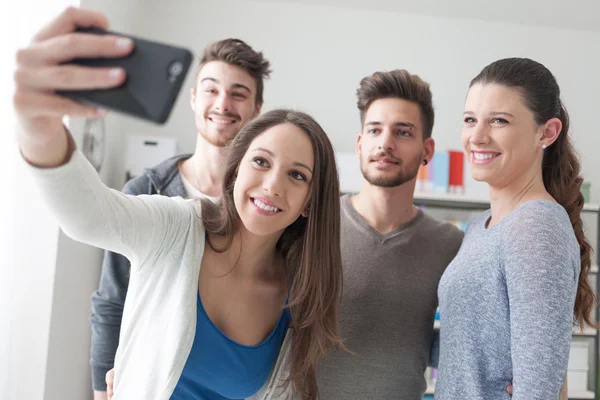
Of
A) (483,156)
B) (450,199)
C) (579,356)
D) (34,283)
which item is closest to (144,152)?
(34,283)

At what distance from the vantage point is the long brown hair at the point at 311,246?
1682mm

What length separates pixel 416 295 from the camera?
1.94 metres

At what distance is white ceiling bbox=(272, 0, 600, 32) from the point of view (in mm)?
4496

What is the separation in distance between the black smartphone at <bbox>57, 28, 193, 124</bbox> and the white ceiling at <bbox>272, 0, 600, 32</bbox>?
163 inches

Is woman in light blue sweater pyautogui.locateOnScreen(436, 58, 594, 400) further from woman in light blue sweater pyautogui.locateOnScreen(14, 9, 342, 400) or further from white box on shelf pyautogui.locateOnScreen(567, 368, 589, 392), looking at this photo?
white box on shelf pyautogui.locateOnScreen(567, 368, 589, 392)

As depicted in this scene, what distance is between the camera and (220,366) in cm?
159

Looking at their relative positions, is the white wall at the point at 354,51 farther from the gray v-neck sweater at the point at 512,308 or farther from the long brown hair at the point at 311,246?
the gray v-neck sweater at the point at 512,308

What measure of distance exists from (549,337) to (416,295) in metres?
0.59

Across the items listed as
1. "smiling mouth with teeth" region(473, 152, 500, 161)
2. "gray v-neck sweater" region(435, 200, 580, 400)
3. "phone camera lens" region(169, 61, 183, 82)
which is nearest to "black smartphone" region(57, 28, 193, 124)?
"phone camera lens" region(169, 61, 183, 82)

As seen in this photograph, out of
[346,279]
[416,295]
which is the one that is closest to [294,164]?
[346,279]

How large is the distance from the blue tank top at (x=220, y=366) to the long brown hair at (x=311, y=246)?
9cm

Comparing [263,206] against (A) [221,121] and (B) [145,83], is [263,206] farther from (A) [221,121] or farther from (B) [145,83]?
(B) [145,83]

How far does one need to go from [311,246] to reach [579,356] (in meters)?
3.22

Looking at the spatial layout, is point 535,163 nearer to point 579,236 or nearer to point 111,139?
point 579,236
